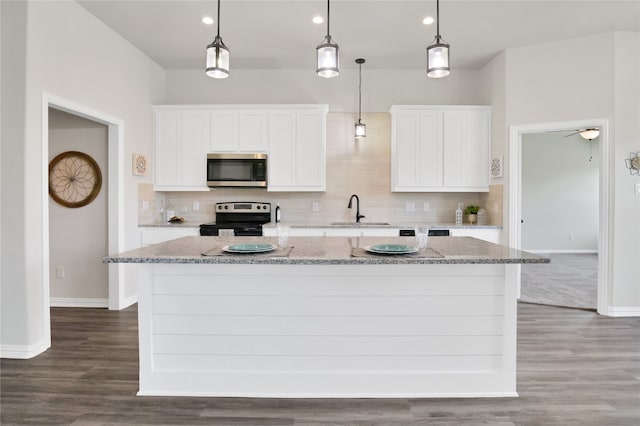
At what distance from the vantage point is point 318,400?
220cm

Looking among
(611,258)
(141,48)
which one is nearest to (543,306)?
(611,258)

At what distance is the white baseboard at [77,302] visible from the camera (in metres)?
4.11

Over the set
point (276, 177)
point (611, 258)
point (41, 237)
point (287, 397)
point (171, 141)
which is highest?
point (171, 141)

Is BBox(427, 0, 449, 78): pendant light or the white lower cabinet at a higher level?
BBox(427, 0, 449, 78): pendant light

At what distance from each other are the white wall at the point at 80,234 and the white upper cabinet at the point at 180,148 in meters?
0.72

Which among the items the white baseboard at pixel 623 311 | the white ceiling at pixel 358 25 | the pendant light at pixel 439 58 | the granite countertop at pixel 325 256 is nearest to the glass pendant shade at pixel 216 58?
the granite countertop at pixel 325 256

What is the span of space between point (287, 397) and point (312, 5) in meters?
3.22

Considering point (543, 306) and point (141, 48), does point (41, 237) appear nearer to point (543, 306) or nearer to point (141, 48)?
point (141, 48)

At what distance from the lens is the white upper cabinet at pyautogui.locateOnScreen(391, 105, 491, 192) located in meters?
4.62

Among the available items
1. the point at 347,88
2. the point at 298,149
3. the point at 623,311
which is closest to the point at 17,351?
the point at 298,149

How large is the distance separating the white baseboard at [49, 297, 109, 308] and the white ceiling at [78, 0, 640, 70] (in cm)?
295

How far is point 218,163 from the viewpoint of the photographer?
4621 mm

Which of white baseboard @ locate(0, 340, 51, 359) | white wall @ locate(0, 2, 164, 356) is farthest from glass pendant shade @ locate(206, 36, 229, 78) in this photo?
white baseboard @ locate(0, 340, 51, 359)

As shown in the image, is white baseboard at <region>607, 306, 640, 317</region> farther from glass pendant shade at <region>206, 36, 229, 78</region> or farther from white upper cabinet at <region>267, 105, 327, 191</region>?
glass pendant shade at <region>206, 36, 229, 78</region>
